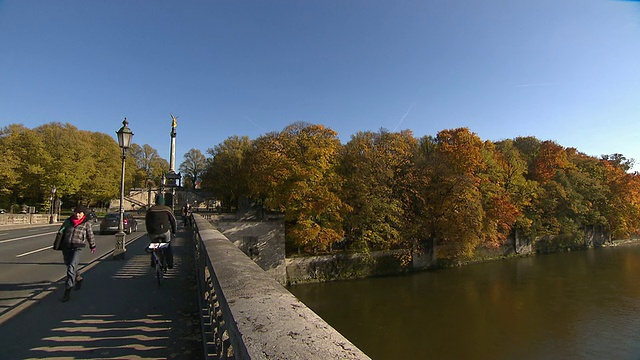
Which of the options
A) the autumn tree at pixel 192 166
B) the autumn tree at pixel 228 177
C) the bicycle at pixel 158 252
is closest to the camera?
the bicycle at pixel 158 252

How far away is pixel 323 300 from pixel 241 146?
125 ft

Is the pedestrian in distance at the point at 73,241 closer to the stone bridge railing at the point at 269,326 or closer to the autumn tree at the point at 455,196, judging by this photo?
the stone bridge railing at the point at 269,326

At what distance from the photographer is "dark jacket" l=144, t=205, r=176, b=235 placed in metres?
7.15

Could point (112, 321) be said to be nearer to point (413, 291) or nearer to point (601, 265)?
point (413, 291)

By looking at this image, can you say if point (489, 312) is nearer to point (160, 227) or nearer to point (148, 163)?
point (160, 227)

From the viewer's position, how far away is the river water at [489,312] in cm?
1534

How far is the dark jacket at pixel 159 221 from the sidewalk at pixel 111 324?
102 centimetres

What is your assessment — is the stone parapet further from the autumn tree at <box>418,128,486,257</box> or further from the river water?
the autumn tree at <box>418,128,486,257</box>

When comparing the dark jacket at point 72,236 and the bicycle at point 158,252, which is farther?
the bicycle at point 158,252

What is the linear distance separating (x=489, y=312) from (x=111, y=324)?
20.8m

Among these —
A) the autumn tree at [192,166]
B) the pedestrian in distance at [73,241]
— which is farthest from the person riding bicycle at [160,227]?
the autumn tree at [192,166]

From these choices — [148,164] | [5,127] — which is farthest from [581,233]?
[148,164]

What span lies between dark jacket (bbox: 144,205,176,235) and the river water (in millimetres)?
11067

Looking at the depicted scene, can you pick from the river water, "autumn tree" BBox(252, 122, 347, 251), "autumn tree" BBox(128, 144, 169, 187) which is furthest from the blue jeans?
"autumn tree" BBox(128, 144, 169, 187)
